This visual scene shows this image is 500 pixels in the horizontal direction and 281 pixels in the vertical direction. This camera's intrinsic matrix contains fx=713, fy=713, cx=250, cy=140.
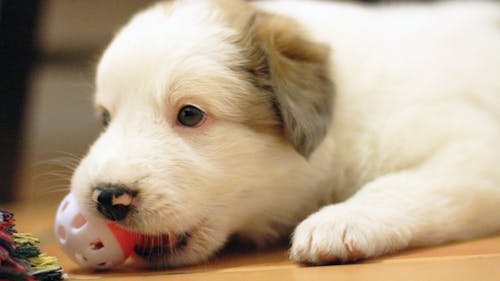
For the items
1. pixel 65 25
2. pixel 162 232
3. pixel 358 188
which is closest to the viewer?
pixel 162 232

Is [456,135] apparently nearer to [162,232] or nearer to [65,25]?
[162,232]

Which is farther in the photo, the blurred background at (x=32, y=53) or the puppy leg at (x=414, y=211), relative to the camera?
the blurred background at (x=32, y=53)

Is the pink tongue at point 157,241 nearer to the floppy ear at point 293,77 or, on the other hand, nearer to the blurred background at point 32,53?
the floppy ear at point 293,77

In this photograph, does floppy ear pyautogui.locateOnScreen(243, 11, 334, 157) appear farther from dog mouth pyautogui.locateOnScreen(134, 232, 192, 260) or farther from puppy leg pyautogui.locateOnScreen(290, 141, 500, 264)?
dog mouth pyautogui.locateOnScreen(134, 232, 192, 260)

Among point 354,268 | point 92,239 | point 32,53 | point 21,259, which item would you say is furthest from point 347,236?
point 32,53

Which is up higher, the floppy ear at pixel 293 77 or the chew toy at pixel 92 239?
the floppy ear at pixel 293 77

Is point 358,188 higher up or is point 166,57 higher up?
point 166,57

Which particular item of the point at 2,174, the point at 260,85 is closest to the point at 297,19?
the point at 260,85

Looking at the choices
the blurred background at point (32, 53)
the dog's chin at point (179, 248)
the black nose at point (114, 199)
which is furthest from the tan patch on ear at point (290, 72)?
the blurred background at point (32, 53)
